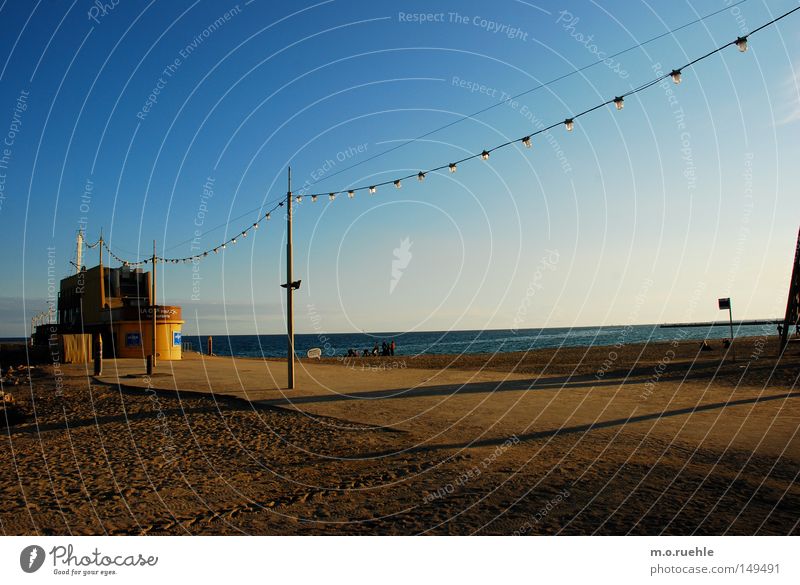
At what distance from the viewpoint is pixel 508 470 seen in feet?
23.7

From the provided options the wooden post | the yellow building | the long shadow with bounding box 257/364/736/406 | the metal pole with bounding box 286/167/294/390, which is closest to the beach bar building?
the yellow building

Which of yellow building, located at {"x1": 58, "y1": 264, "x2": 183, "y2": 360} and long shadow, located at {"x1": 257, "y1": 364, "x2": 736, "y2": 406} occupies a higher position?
yellow building, located at {"x1": 58, "y1": 264, "x2": 183, "y2": 360}

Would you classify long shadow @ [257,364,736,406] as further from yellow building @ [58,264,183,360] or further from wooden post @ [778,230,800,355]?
yellow building @ [58,264,183,360]

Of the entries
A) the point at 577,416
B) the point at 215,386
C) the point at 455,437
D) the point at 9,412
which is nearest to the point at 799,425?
the point at 577,416

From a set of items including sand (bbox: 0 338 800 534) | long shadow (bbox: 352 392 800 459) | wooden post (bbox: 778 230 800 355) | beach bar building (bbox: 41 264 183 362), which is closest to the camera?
sand (bbox: 0 338 800 534)

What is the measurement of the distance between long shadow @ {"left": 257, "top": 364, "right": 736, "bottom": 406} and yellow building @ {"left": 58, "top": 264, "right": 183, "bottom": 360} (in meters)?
18.4

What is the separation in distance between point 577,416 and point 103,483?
9.21 m

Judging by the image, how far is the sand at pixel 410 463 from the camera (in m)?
5.54

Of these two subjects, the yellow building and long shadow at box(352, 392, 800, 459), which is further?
the yellow building

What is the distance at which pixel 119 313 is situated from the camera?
33.9 metres

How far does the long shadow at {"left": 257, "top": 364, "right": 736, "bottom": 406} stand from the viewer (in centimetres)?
1503

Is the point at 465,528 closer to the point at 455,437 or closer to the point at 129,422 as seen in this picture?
the point at 455,437

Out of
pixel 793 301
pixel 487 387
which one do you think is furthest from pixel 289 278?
pixel 793 301
